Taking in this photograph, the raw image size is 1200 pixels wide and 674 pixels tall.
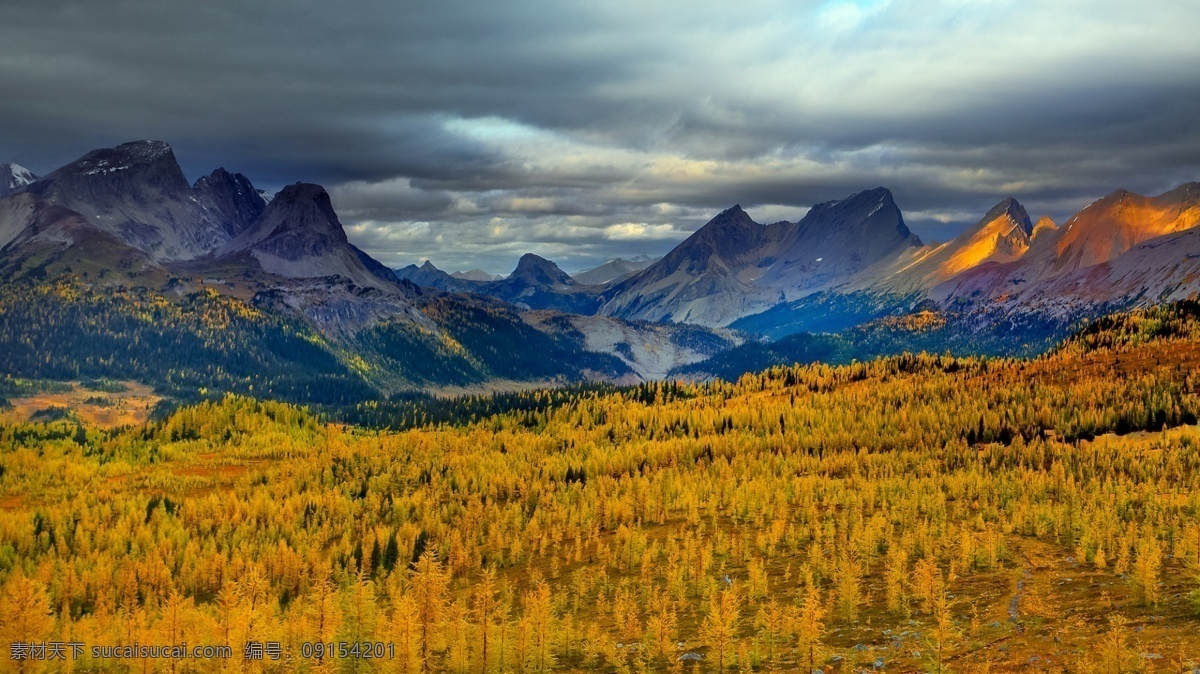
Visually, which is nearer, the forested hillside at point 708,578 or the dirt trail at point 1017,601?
the forested hillside at point 708,578

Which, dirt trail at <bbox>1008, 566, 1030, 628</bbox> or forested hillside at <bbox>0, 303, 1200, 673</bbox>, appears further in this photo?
dirt trail at <bbox>1008, 566, 1030, 628</bbox>

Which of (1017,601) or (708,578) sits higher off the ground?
(1017,601)

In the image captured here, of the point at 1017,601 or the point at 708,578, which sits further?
the point at 708,578

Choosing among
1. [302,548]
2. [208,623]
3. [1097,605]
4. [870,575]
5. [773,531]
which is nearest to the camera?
[1097,605]

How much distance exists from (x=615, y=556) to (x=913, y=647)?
70126 mm

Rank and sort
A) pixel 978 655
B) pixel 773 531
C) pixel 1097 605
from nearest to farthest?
pixel 978 655 < pixel 1097 605 < pixel 773 531

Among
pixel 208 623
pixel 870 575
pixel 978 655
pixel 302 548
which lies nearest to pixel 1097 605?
pixel 978 655

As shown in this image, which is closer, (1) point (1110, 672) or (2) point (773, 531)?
(1) point (1110, 672)

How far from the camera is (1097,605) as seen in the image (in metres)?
78.4

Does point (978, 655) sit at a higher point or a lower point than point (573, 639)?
higher

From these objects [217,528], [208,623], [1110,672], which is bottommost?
[217,528]

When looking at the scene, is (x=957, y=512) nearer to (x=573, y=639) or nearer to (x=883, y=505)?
(x=883, y=505)

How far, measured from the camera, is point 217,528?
644 ft

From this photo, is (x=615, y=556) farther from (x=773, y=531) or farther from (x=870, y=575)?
(x=870, y=575)
